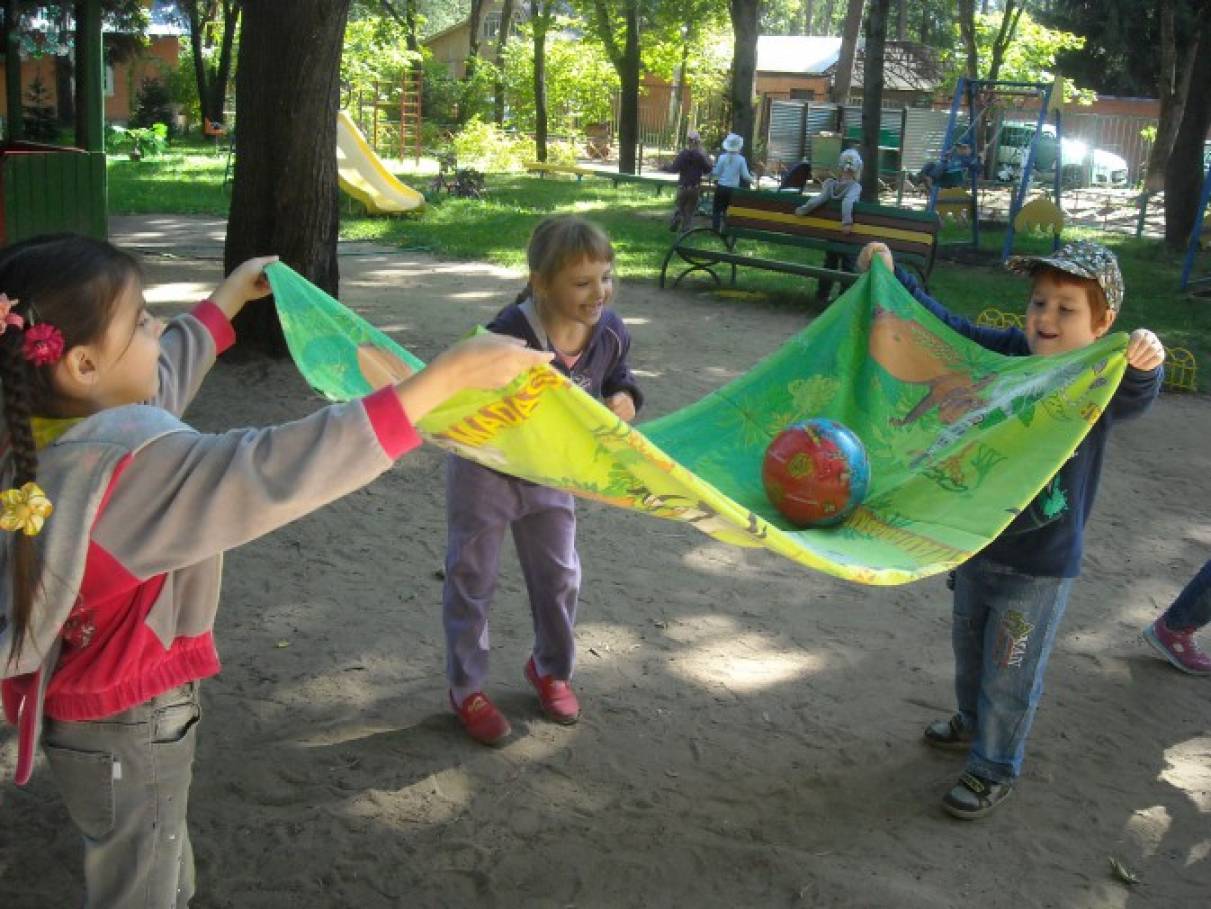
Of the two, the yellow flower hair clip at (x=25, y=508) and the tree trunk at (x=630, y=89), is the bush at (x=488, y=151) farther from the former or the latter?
the yellow flower hair clip at (x=25, y=508)

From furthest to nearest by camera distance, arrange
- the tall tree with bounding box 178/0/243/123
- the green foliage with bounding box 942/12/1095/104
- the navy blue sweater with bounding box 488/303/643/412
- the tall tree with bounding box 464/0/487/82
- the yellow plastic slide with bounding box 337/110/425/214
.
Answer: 1. the tall tree with bounding box 464/0/487/82
2. the green foliage with bounding box 942/12/1095/104
3. the tall tree with bounding box 178/0/243/123
4. the yellow plastic slide with bounding box 337/110/425/214
5. the navy blue sweater with bounding box 488/303/643/412

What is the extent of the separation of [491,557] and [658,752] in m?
0.81

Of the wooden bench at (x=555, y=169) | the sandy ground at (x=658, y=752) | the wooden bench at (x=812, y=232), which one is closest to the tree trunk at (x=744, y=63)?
the wooden bench at (x=555, y=169)

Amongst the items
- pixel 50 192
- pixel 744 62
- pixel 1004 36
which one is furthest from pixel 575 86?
pixel 50 192

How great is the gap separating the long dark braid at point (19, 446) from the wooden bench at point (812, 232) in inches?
364

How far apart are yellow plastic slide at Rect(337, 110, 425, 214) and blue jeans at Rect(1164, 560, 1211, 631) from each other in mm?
14108

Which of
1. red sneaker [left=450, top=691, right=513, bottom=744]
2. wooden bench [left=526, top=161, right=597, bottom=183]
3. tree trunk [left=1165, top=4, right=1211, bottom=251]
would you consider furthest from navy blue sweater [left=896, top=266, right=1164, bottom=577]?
wooden bench [left=526, top=161, right=597, bottom=183]

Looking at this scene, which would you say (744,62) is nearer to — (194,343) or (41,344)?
(194,343)

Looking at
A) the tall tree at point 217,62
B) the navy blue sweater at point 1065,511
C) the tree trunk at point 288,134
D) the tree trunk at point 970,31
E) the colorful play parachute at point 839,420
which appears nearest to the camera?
the colorful play parachute at point 839,420

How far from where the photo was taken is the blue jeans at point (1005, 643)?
10.8 ft

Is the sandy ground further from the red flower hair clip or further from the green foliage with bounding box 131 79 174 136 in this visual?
the green foliage with bounding box 131 79 174 136

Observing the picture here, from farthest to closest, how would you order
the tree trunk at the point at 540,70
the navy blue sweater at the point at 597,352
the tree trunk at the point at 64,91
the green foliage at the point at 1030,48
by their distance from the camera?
1. the green foliage at the point at 1030,48
2. the tree trunk at the point at 64,91
3. the tree trunk at the point at 540,70
4. the navy blue sweater at the point at 597,352

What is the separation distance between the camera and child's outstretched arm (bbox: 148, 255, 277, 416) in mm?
2500

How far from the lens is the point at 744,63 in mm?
21438
